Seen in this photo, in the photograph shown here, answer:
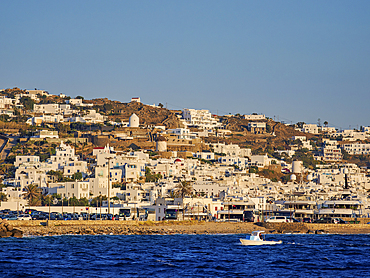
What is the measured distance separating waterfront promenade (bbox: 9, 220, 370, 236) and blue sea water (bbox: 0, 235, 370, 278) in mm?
4282

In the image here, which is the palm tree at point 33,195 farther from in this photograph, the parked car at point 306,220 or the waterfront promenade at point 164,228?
the parked car at point 306,220

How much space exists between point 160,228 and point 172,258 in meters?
27.3

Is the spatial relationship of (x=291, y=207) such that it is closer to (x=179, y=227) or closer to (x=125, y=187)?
(x=179, y=227)

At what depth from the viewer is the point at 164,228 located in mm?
74750

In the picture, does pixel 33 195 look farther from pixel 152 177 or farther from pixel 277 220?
pixel 277 220

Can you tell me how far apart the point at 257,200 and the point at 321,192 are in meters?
21.5

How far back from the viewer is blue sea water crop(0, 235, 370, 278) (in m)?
40.5

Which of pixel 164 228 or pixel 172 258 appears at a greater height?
pixel 164 228

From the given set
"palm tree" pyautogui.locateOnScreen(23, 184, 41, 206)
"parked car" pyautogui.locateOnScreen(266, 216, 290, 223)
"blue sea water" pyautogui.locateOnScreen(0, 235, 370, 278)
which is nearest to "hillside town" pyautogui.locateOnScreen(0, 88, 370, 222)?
"palm tree" pyautogui.locateOnScreen(23, 184, 41, 206)

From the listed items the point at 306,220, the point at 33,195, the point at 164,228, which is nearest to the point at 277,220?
the point at 306,220

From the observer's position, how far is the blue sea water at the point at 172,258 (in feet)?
133

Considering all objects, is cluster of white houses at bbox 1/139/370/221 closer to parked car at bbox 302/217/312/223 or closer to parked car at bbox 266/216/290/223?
parked car at bbox 302/217/312/223

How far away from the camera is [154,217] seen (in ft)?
295

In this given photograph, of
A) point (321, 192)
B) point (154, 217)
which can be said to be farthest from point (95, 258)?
point (321, 192)
